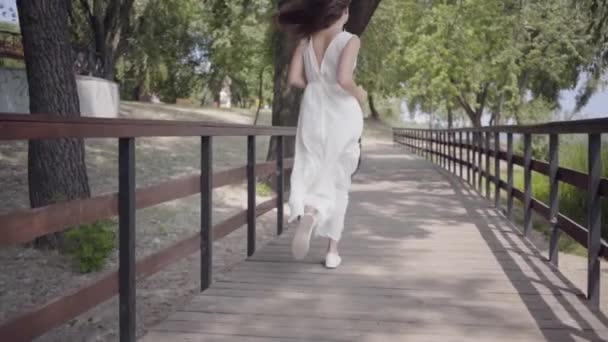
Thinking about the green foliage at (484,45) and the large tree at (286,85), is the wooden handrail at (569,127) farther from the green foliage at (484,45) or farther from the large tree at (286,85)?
the green foliage at (484,45)

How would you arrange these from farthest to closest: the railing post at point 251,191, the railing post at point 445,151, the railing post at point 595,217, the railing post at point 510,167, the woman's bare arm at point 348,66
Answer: the railing post at point 445,151 → the railing post at point 510,167 → the railing post at point 251,191 → the woman's bare arm at point 348,66 → the railing post at point 595,217

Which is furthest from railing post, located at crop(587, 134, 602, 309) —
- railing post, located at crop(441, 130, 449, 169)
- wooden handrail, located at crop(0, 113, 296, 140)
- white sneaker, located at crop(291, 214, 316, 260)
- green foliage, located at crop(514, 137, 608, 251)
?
railing post, located at crop(441, 130, 449, 169)

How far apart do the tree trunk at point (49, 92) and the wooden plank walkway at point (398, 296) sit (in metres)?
2.68

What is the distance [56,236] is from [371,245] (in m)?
3.59

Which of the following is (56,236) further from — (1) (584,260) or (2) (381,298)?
(1) (584,260)

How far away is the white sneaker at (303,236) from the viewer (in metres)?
4.32

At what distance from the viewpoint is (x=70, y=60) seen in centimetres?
731

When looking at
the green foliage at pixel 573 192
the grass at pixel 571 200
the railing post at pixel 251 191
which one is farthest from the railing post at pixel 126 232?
the green foliage at pixel 573 192

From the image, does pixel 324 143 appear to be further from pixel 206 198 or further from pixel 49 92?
pixel 49 92

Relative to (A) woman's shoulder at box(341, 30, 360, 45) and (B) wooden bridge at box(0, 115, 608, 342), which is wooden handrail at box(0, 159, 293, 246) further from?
(A) woman's shoulder at box(341, 30, 360, 45)

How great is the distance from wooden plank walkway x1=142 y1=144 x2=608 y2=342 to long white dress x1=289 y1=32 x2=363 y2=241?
53 cm

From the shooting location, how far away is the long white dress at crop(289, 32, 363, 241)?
4.46m

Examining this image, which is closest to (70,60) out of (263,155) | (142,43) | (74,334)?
(74,334)

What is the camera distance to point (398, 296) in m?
4.05
